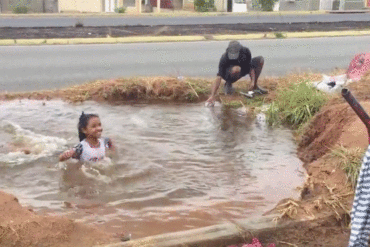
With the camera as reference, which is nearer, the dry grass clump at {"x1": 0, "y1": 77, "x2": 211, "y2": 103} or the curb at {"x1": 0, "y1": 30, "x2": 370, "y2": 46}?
the dry grass clump at {"x1": 0, "y1": 77, "x2": 211, "y2": 103}

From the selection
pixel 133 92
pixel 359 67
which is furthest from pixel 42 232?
pixel 359 67

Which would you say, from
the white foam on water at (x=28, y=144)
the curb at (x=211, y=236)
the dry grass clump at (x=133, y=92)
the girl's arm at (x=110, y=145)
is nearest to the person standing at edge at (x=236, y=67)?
the dry grass clump at (x=133, y=92)

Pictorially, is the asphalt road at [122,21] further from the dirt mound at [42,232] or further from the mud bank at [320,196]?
the dirt mound at [42,232]

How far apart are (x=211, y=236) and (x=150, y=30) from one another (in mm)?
17537

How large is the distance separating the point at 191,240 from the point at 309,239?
100cm

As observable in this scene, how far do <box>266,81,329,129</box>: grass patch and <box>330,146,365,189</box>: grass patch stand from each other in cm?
243

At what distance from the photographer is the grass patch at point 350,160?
214 inches

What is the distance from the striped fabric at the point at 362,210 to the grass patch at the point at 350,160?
1305 mm

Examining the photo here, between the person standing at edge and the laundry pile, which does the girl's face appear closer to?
the person standing at edge

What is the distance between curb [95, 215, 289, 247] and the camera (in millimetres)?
4319

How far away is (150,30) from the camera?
70.4 ft

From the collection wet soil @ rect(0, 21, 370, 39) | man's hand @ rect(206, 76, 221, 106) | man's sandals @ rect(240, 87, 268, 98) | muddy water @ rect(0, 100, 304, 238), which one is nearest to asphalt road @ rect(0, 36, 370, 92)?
wet soil @ rect(0, 21, 370, 39)

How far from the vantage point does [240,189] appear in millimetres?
6148

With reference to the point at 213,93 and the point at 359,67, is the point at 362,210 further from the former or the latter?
the point at 359,67
